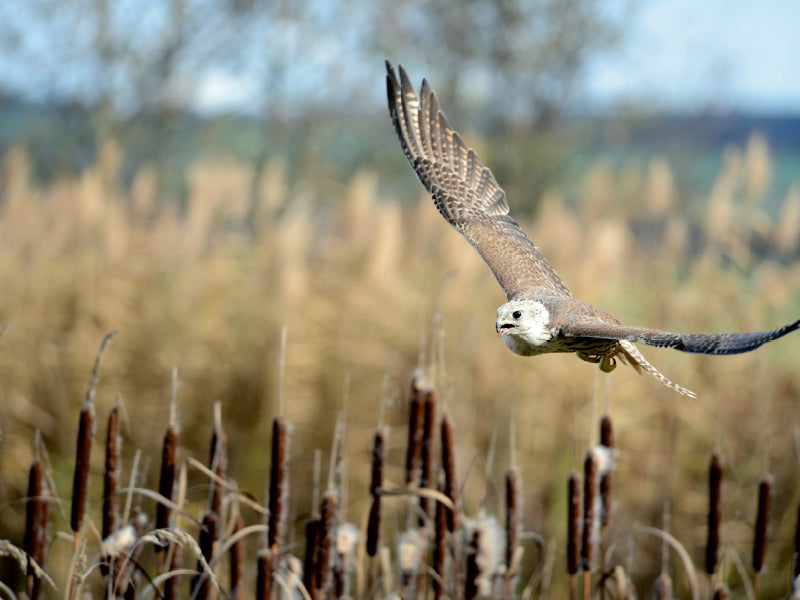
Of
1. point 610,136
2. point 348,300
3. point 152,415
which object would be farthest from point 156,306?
point 610,136

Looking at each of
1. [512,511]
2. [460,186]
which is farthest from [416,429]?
[460,186]

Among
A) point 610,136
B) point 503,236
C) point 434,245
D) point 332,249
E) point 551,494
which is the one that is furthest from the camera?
point 610,136

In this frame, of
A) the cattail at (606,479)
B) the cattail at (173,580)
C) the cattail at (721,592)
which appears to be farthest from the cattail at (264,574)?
the cattail at (721,592)

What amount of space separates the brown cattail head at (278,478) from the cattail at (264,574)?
41 mm

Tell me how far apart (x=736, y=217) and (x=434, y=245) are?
1.86 m

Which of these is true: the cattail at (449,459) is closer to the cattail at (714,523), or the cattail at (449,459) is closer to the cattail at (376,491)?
the cattail at (376,491)

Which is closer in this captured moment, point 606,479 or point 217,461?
point 217,461

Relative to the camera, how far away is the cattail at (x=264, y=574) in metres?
2.16

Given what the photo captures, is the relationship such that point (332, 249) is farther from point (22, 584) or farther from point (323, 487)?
point (22, 584)

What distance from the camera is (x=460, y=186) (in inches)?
119

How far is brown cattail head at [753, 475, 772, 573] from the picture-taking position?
2.35 metres

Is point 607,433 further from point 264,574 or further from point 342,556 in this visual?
point 264,574

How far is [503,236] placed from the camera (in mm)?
2789

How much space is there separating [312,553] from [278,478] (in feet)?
0.95
